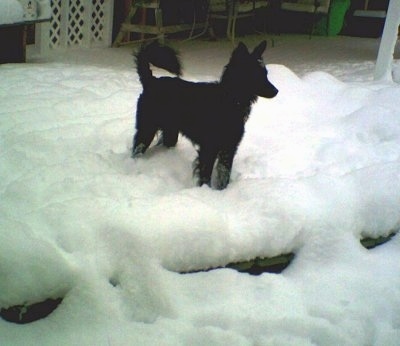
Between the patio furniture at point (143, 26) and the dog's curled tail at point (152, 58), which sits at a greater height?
the dog's curled tail at point (152, 58)

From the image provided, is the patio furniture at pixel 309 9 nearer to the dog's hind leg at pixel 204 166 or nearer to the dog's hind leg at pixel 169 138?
the dog's hind leg at pixel 169 138

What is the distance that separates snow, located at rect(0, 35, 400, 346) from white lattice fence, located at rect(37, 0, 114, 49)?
3.70 metres

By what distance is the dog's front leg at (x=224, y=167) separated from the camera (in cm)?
281

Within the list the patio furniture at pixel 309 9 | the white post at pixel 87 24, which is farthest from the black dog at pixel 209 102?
the patio furniture at pixel 309 9

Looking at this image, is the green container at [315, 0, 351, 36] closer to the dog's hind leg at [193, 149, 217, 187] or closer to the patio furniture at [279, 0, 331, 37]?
the patio furniture at [279, 0, 331, 37]

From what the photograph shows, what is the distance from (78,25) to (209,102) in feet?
18.0

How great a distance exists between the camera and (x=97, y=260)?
6.36 ft

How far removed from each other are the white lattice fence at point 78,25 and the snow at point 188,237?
12.2 ft

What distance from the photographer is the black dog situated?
270 cm

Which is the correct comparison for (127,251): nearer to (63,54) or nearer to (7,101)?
(7,101)

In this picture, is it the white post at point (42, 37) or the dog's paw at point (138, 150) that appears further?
the white post at point (42, 37)

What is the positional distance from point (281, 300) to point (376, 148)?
201 cm

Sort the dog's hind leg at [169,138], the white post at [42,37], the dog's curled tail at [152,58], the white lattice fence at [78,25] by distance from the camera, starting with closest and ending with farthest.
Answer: the dog's curled tail at [152,58], the dog's hind leg at [169,138], the white post at [42,37], the white lattice fence at [78,25]

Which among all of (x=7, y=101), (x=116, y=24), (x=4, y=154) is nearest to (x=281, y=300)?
(x=4, y=154)
